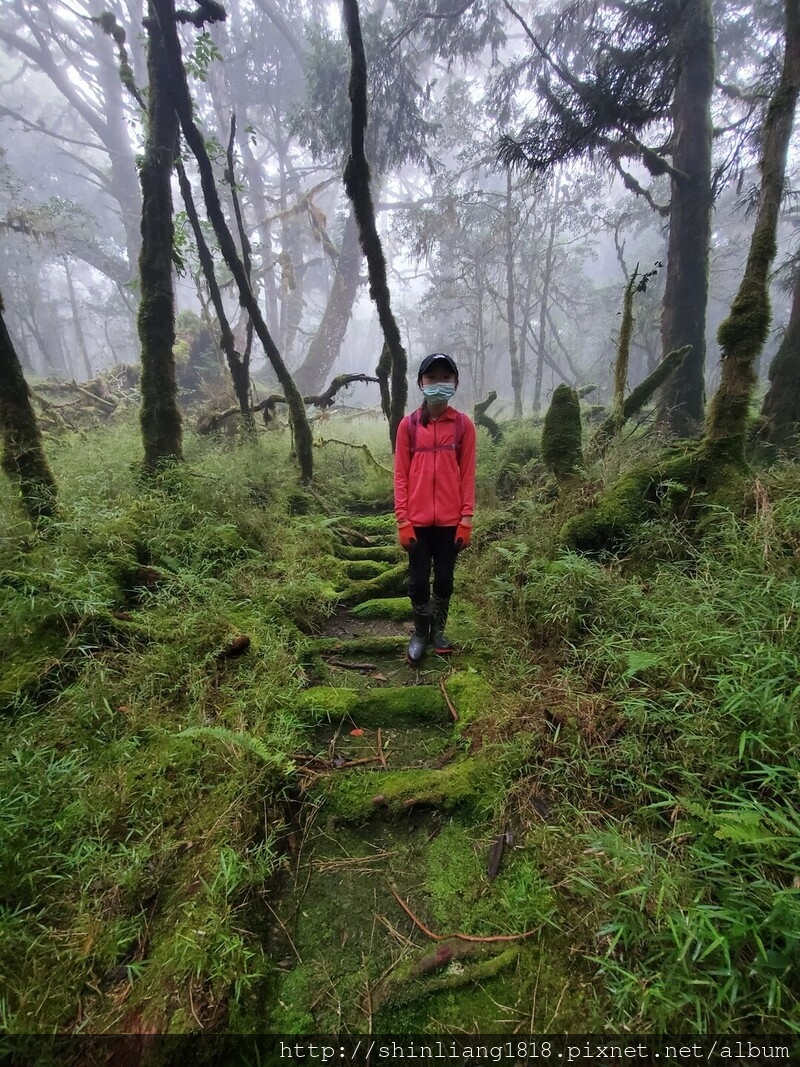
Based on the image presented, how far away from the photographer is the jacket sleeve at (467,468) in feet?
11.7

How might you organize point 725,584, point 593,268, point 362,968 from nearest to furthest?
point 362,968 < point 725,584 < point 593,268

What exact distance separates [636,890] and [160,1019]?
1.66m

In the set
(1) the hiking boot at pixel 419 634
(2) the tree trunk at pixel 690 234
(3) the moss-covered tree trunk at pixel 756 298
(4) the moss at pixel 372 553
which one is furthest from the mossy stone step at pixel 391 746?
(2) the tree trunk at pixel 690 234

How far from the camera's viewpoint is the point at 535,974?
163cm

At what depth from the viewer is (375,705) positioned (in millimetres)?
3137

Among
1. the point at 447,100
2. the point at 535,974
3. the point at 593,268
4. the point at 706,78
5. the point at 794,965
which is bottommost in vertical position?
the point at 535,974

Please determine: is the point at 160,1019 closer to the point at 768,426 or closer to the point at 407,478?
the point at 407,478

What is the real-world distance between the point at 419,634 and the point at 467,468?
1.47 m

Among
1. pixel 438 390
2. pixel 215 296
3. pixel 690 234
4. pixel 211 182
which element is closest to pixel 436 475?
pixel 438 390

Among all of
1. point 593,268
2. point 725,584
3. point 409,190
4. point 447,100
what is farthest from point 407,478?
point 593,268

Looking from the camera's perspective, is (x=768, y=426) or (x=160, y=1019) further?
(x=768, y=426)

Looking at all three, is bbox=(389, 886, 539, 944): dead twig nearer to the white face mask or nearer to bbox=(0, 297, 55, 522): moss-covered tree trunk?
the white face mask

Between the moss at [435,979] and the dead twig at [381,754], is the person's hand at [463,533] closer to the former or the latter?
the dead twig at [381,754]

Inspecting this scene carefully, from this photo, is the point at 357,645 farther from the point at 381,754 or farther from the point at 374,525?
the point at 374,525
